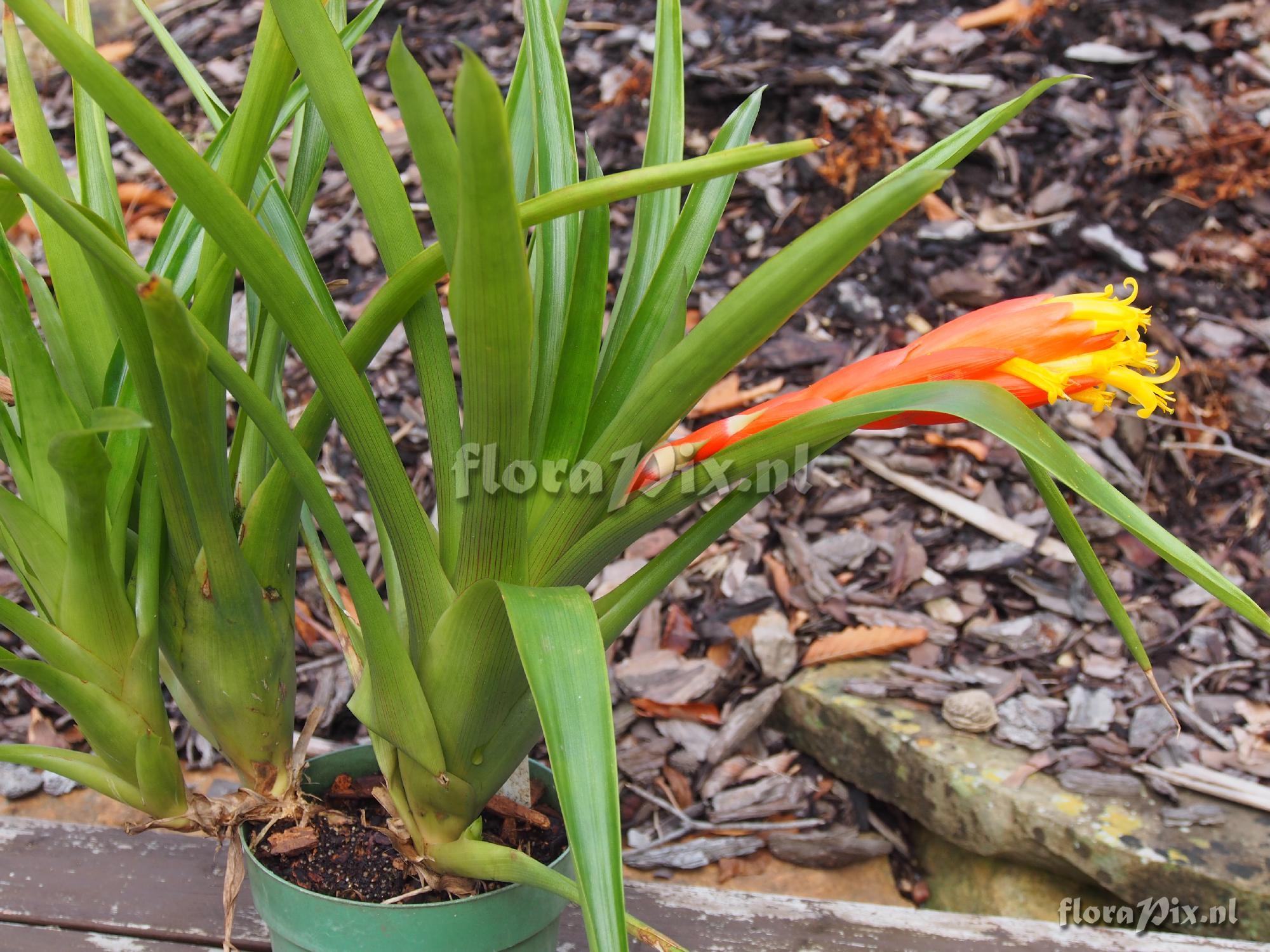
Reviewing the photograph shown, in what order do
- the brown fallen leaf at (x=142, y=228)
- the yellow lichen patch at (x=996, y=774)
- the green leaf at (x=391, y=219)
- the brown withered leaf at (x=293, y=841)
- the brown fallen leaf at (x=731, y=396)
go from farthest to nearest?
the brown fallen leaf at (x=142, y=228) → the brown fallen leaf at (x=731, y=396) → the yellow lichen patch at (x=996, y=774) → the brown withered leaf at (x=293, y=841) → the green leaf at (x=391, y=219)

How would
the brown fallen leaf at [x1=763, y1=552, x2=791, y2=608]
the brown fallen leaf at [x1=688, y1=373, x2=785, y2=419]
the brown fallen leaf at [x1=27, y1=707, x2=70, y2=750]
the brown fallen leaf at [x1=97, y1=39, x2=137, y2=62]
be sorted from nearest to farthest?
the brown fallen leaf at [x1=27, y1=707, x2=70, y2=750] < the brown fallen leaf at [x1=763, y1=552, x2=791, y2=608] < the brown fallen leaf at [x1=688, y1=373, x2=785, y2=419] < the brown fallen leaf at [x1=97, y1=39, x2=137, y2=62]

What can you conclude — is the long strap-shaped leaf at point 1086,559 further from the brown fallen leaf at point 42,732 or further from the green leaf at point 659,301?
the brown fallen leaf at point 42,732

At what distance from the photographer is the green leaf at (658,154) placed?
75 cm

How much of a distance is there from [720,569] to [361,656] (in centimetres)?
93

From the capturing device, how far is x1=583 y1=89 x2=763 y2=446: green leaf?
27.4 inches

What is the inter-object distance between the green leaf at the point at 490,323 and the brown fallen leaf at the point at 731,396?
111 centimetres

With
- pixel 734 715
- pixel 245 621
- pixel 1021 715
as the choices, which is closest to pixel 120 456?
pixel 245 621

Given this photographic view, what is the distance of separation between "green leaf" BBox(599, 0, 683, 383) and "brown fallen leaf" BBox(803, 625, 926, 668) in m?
0.95

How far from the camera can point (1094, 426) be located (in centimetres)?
176

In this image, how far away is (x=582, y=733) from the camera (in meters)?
0.53

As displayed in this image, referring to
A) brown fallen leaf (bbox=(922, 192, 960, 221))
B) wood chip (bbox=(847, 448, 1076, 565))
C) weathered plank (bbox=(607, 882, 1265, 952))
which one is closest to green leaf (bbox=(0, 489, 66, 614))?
weathered plank (bbox=(607, 882, 1265, 952))

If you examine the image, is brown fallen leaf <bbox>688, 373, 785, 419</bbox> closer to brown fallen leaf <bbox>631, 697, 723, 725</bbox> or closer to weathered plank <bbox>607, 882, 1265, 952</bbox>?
brown fallen leaf <bbox>631, 697, 723, 725</bbox>

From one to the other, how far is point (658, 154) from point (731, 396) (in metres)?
1.05

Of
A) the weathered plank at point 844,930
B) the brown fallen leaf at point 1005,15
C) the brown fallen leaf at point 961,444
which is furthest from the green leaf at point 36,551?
the brown fallen leaf at point 1005,15
